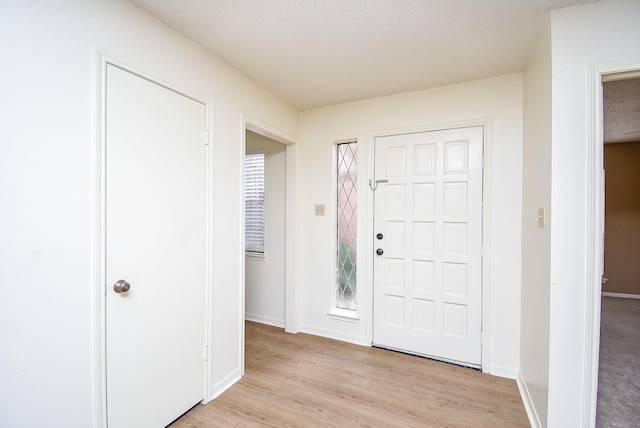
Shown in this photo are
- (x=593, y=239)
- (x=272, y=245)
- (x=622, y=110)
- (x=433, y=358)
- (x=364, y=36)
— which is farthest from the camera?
(x=272, y=245)

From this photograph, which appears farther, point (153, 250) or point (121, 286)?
point (153, 250)

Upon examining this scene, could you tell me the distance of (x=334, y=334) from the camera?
10.2 ft

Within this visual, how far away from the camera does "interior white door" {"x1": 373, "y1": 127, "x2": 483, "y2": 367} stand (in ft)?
8.26

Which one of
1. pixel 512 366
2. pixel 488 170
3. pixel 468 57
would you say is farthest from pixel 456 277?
pixel 468 57

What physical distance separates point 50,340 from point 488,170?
303cm

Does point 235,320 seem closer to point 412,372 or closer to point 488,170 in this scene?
point 412,372

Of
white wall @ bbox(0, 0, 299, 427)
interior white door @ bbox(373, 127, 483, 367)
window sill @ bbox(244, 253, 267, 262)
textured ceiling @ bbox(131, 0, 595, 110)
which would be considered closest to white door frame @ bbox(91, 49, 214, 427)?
white wall @ bbox(0, 0, 299, 427)

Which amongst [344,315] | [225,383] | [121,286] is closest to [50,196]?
[121,286]

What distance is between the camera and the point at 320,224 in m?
3.16

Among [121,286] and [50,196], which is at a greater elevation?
[50,196]

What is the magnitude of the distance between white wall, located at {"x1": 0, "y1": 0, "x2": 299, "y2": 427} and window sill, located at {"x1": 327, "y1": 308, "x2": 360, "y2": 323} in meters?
2.12

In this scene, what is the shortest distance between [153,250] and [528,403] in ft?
8.78

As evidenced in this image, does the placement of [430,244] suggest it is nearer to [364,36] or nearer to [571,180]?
[571,180]

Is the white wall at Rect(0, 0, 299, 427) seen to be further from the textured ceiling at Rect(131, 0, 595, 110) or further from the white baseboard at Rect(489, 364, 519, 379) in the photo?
the white baseboard at Rect(489, 364, 519, 379)
